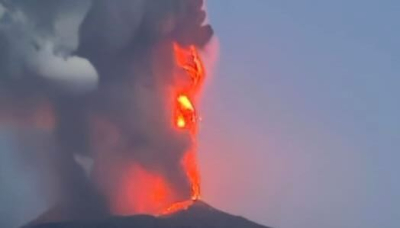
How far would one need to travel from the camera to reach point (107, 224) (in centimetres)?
10450

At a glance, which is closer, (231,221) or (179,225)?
(179,225)

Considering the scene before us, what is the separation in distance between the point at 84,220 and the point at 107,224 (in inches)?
62.9

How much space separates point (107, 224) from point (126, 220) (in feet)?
4.18

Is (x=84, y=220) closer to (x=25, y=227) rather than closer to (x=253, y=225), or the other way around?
(x=25, y=227)

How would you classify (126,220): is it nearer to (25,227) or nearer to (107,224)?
(107,224)

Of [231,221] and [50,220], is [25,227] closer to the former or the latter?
[50,220]

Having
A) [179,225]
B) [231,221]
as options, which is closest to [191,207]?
[179,225]

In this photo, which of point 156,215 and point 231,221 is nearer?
point 156,215

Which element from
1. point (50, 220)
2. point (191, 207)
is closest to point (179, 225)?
point (191, 207)

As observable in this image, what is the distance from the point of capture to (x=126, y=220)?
10469 cm

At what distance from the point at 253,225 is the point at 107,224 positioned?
15.5 m

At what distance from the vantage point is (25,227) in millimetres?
108750

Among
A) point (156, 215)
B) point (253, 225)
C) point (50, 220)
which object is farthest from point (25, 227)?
point (253, 225)

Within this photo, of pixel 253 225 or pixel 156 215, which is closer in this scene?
pixel 156 215
